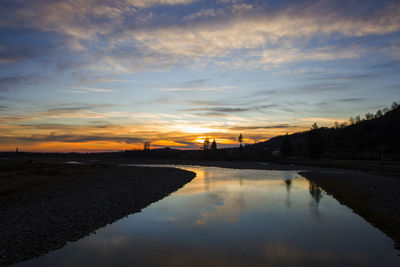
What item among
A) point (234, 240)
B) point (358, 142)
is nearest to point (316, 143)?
point (358, 142)

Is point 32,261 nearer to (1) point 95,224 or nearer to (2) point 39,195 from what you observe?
(1) point 95,224

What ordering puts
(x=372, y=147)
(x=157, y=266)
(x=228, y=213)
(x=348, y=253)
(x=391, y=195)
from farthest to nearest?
(x=372, y=147)
(x=391, y=195)
(x=228, y=213)
(x=348, y=253)
(x=157, y=266)

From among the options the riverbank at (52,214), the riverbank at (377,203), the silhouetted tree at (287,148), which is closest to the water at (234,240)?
the riverbank at (377,203)

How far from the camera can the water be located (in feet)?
41.8

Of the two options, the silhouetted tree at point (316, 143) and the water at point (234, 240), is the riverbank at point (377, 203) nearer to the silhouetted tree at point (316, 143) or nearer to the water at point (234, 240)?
the water at point (234, 240)

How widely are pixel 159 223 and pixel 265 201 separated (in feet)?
42.4

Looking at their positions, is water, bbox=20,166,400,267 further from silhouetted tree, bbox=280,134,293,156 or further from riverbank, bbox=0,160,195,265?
silhouetted tree, bbox=280,134,293,156

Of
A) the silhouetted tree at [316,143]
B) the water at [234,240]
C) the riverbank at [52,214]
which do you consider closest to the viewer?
the water at [234,240]

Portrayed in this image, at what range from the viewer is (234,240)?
1567 centimetres

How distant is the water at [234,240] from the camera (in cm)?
1274

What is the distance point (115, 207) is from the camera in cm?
2377

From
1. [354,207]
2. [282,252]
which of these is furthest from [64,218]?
[354,207]

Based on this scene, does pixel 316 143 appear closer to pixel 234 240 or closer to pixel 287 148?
pixel 287 148

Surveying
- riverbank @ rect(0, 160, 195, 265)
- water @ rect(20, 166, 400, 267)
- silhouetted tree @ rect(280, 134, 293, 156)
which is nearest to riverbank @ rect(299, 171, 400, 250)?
water @ rect(20, 166, 400, 267)
